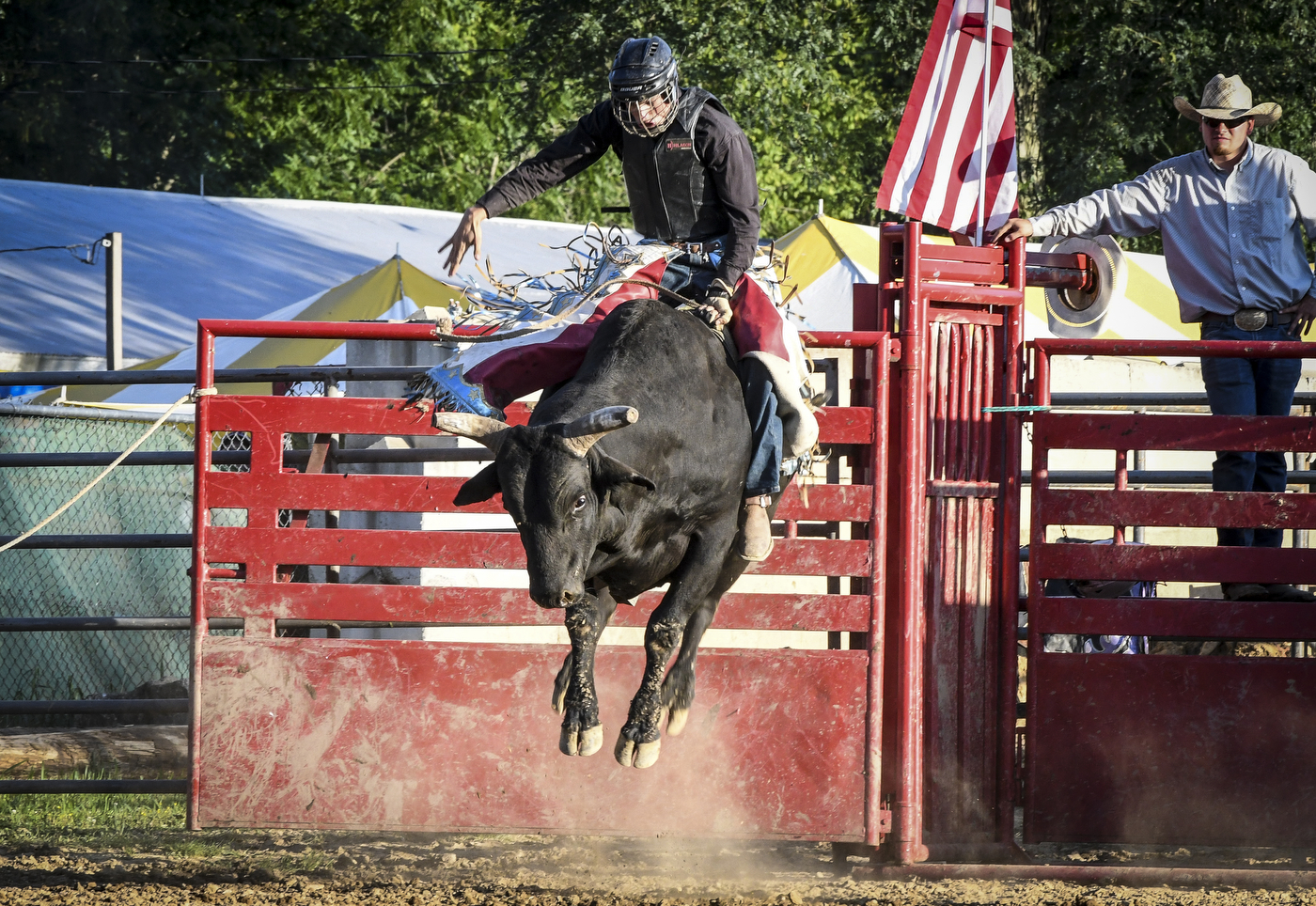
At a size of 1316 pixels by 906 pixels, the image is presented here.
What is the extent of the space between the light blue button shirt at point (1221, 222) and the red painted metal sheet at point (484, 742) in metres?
2.46

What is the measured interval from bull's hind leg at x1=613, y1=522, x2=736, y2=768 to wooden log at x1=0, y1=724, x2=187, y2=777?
10.9 feet

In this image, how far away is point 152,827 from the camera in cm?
687

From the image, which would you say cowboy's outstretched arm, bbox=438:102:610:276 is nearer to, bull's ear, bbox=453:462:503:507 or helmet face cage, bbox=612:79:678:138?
helmet face cage, bbox=612:79:678:138

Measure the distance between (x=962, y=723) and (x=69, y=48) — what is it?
25.3 metres

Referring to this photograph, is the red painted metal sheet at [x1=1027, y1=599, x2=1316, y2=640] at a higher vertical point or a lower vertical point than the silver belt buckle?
lower

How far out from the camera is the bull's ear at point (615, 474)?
4.29 meters

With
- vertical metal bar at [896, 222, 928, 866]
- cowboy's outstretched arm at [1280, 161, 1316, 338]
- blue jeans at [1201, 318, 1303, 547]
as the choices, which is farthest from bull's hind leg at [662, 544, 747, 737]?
cowboy's outstretched arm at [1280, 161, 1316, 338]

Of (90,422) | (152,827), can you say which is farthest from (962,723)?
(90,422)

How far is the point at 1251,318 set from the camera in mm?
6547

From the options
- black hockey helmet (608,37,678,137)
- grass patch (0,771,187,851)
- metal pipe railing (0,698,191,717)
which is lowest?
grass patch (0,771,187,851)

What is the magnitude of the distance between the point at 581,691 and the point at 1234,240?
12.6 ft

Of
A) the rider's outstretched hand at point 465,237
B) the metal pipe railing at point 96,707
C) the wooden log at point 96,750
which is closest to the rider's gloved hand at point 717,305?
the rider's outstretched hand at point 465,237

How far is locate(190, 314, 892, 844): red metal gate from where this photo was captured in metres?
5.96

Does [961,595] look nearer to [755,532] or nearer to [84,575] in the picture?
[755,532]
